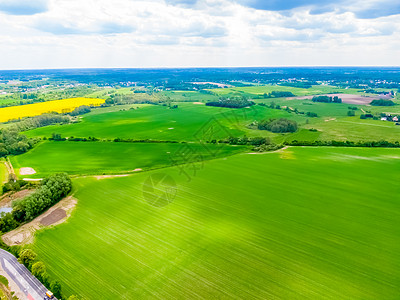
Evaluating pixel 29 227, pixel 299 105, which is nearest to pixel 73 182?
pixel 29 227

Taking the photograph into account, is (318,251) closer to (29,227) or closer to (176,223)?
(176,223)

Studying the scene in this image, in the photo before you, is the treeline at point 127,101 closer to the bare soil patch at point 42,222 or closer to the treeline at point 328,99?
the treeline at point 328,99

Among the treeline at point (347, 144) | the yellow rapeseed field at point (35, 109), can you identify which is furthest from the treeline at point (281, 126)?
the yellow rapeseed field at point (35, 109)

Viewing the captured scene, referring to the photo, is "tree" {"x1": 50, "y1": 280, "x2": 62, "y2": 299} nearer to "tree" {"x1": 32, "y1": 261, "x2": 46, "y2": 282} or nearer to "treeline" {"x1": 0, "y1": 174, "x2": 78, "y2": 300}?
"treeline" {"x1": 0, "y1": 174, "x2": 78, "y2": 300}

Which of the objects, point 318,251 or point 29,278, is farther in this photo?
point 318,251

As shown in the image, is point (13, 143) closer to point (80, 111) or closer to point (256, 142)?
point (80, 111)

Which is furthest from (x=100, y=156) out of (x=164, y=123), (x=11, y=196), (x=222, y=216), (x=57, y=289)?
(x=57, y=289)
